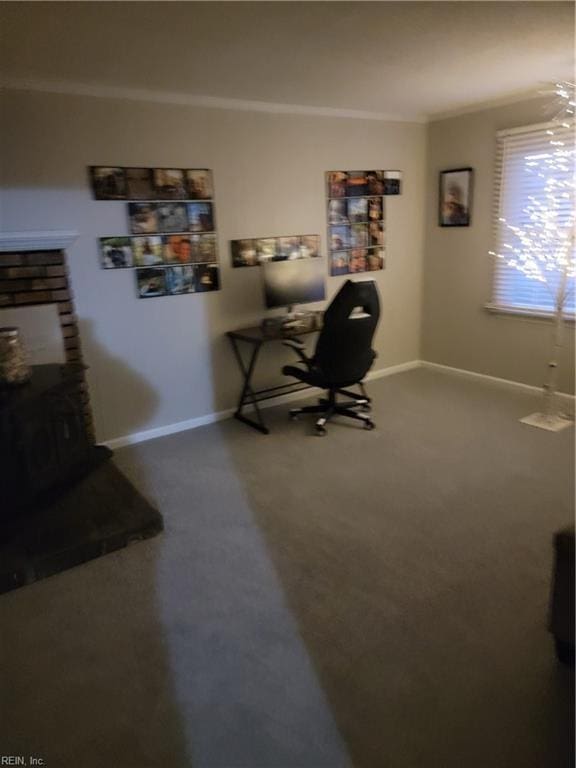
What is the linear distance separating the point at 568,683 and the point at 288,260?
10.2 ft

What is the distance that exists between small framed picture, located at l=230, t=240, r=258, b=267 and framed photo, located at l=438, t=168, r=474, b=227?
1.81 m

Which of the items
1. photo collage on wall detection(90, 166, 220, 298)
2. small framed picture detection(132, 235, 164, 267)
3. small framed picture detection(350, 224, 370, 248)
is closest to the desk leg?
photo collage on wall detection(90, 166, 220, 298)

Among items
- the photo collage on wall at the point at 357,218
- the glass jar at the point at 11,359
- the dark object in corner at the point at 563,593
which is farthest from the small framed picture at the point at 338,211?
the dark object in corner at the point at 563,593

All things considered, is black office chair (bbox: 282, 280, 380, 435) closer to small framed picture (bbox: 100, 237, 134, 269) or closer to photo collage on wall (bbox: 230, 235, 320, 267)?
photo collage on wall (bbox: 230, 235, 320, 267)

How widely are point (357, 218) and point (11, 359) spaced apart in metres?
2.99

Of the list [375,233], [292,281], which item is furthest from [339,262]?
[292,281]

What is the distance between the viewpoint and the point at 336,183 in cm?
432

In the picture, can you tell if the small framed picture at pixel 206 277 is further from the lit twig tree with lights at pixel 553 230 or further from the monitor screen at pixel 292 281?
the lit twig tree with lights at pixel 553 230

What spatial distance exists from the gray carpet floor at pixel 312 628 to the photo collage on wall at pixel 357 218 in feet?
6.36

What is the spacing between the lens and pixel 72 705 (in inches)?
68.9

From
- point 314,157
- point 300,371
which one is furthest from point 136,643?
point 314,157

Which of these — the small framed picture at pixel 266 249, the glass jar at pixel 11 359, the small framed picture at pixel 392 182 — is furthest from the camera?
the small framed picture at pixel 392 182

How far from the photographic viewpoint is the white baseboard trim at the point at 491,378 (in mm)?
4156

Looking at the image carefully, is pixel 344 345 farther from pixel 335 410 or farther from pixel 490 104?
pixel 490 104
